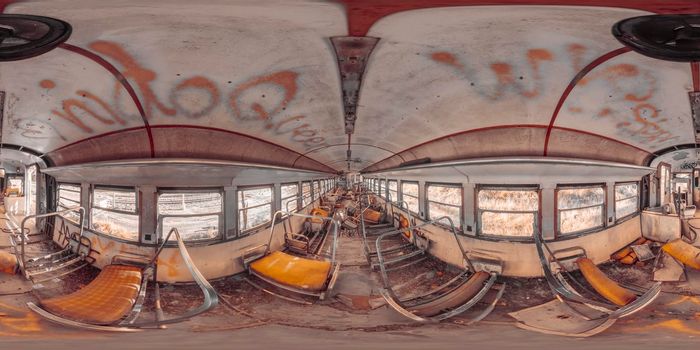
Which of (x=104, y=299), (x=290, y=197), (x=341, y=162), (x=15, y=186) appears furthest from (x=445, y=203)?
(x=15, y=186)

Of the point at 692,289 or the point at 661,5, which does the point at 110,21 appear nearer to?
the point at 661,5

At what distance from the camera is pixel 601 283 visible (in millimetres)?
1014

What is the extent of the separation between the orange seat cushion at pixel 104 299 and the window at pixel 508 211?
3.34ft

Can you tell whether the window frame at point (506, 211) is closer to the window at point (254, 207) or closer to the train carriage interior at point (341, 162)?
the train carriage interior at point (341, 162)

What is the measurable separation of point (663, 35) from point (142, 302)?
5.99 ft

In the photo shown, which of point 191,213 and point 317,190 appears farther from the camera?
point 317,190

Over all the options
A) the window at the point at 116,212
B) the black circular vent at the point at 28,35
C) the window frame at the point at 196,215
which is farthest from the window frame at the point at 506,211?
the black circular vent at the point at 28,35

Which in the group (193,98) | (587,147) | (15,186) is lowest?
(15,186)

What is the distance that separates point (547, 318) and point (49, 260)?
5.40 feet

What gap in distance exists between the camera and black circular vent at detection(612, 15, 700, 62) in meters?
0.97

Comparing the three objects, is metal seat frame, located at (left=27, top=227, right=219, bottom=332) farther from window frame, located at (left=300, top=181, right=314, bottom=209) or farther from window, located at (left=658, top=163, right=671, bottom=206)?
window, located at (left=658, top=163, right=671, bottom=206)

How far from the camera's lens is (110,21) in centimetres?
88

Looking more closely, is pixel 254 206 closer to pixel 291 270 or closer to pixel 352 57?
pixel 291 270

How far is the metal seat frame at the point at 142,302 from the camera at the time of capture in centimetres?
91
